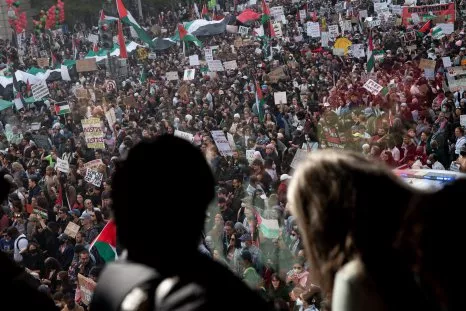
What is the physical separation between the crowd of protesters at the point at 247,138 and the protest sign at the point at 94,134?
0.74 feet

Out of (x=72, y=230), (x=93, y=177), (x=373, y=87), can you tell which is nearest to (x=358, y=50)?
(x=373, y=87)

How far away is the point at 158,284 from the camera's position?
1.51 meters

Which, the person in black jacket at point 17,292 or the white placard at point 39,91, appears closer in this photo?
the person in black jacket at point 17,292

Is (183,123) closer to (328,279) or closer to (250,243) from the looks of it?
(250,243)

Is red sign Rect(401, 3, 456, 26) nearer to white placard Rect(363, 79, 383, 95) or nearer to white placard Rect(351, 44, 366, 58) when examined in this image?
white placard Rect(351, 44, 366, 58)

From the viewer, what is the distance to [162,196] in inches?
61.9

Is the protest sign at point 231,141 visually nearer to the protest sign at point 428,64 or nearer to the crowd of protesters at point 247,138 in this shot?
the crowd of protesters at point 247,138

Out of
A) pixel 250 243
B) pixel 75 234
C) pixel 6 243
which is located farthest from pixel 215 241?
pixel 6 243

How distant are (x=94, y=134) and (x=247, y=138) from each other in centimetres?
255

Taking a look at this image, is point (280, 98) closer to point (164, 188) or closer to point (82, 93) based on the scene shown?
point (82, 93)

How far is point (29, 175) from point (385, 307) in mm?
11567

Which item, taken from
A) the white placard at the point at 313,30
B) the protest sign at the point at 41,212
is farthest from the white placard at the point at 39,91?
the white placard at the point at 313,30

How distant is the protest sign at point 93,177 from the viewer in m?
11.0

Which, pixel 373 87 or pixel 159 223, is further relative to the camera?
pixel 373 87
